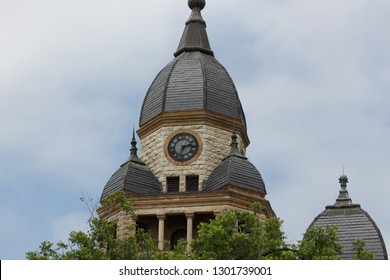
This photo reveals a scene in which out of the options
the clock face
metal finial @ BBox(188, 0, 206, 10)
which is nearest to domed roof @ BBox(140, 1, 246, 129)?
the clock face

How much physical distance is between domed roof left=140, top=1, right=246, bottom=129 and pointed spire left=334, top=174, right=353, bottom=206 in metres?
6.29

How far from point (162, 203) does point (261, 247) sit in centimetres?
2133

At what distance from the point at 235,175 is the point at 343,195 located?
25.5 feet

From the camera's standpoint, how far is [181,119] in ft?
222

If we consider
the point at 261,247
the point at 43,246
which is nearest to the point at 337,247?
the point at 261,247

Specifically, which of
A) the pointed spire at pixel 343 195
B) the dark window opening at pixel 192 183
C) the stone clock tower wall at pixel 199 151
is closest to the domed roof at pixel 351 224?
the pointed spire at pixel 343 195

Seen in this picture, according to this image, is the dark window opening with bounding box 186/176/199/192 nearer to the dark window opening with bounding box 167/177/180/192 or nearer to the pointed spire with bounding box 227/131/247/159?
the dark window opening with bounding box 167/177/180/192

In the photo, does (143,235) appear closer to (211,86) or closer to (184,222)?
(184,222)

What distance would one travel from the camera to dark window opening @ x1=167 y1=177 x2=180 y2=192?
66.0 metres

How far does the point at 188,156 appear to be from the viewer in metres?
66.6

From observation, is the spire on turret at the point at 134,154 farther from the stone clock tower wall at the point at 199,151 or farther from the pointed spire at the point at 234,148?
the pointed spire at the point at 234,148

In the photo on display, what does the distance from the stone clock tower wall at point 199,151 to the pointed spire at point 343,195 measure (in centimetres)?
659
